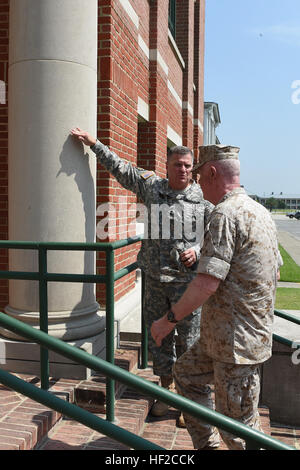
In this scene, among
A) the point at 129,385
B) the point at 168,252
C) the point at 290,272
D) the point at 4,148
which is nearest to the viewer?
the point at 129,385

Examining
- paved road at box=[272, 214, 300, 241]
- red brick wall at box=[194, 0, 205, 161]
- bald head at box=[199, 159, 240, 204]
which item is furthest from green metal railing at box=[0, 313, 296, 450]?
paved road at box=[272, 214, 300, 241]

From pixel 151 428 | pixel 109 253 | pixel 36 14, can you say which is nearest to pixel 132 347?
pixel 151 428

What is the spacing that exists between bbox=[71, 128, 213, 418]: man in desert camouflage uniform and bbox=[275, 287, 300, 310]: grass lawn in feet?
14.7

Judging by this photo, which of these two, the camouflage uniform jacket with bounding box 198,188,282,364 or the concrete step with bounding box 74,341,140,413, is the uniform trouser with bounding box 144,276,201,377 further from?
the camouflage uniform jacket with bounding box 198,188,282,364

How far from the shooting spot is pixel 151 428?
364 centimetres

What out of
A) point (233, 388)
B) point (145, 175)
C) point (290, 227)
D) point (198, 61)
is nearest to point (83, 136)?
point (145, 175)

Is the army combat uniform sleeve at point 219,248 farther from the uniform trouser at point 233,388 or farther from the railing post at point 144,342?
the railing post at point 144,342

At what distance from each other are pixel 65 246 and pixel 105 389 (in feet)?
3.62

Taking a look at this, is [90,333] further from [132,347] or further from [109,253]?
[109,253]

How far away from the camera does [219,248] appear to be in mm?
2432

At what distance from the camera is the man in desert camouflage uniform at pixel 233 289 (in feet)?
8.04

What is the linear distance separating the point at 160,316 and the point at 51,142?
1633 millimetres

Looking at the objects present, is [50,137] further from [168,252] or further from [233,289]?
[233,289]

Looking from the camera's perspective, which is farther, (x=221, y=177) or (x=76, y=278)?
(x=76, y=278)
